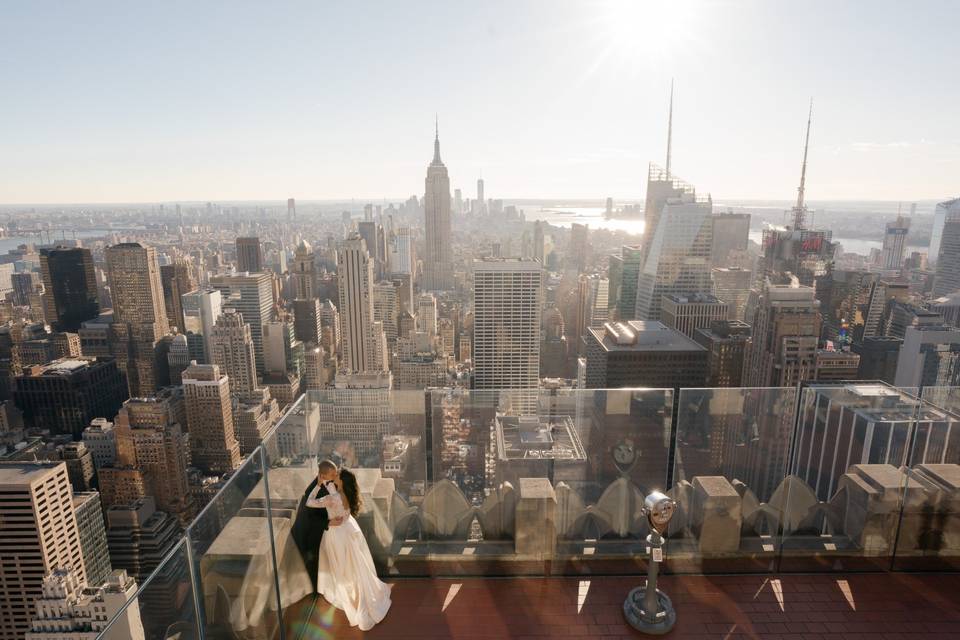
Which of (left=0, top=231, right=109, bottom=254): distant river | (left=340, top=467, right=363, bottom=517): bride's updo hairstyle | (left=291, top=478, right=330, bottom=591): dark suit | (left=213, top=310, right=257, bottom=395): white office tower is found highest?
(left=340, top=467, right=363, bottom=517): bride's updo hairstyle

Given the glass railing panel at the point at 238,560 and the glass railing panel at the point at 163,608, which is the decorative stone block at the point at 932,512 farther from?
the glass railing panel at the point at 163,608

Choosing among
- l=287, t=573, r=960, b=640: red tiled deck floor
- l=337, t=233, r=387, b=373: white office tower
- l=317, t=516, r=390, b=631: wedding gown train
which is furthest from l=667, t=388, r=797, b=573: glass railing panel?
l=337, t=233, r=387, b=373: white office tower

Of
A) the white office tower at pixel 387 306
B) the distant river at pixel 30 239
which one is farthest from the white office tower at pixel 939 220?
the distant river at pixel 30 239

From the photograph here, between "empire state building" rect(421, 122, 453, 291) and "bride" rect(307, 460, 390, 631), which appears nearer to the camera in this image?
"bride" rect(307, 460, 390, 631)

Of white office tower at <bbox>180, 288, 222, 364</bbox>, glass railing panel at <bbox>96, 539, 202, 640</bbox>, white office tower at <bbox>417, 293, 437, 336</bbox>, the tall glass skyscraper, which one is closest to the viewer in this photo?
glass railing panel at <bbox>96, 539, 202, 640</bbox>

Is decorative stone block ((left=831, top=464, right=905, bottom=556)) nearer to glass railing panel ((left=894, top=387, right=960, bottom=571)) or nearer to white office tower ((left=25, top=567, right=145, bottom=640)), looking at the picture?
glass railing panel ((left=894, top=387, right=960, bottom=571))

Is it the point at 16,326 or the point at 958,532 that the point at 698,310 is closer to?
the point at 958,532

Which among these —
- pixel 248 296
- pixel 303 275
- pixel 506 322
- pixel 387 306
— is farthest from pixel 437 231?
pixel 506 322

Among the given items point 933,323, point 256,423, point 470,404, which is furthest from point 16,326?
point 933,323
